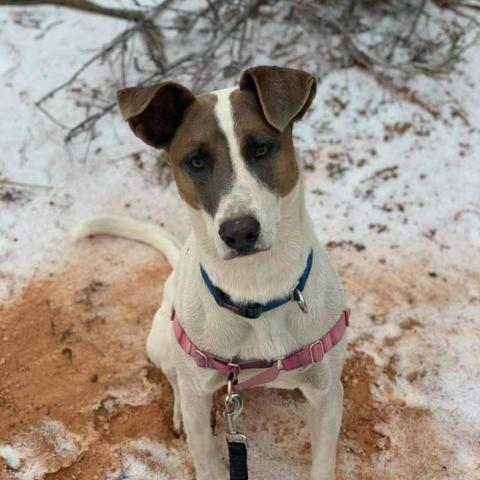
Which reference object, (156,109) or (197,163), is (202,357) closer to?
(197,163)

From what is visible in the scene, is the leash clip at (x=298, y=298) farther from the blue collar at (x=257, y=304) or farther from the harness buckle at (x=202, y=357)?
the harness buckle at (x=202, y=357)

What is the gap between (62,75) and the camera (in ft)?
18.1

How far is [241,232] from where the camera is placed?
2.34 m

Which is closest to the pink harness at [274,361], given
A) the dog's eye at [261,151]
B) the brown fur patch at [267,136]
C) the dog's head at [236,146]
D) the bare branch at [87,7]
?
the dog's head at [236,146]

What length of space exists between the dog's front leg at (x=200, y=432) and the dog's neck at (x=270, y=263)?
0.59 m

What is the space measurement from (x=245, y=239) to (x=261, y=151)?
0.36 meters

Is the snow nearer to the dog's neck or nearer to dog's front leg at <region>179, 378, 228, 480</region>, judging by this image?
dog's front leg at <region>179, 378, 228, 480</region>

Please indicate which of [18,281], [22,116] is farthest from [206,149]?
[22,116]

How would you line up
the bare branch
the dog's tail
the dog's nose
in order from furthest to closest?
the bare branch, the dog's tail, the dog's nose

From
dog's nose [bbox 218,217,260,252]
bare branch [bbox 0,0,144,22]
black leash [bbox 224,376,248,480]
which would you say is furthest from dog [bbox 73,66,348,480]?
bare branch [bbox 0,0,144,22]

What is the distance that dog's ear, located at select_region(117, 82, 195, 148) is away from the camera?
253cm

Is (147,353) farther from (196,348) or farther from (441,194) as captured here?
(441,194)

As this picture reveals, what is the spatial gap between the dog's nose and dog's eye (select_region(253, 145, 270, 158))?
0.94 feet

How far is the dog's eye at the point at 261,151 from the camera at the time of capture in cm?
252
